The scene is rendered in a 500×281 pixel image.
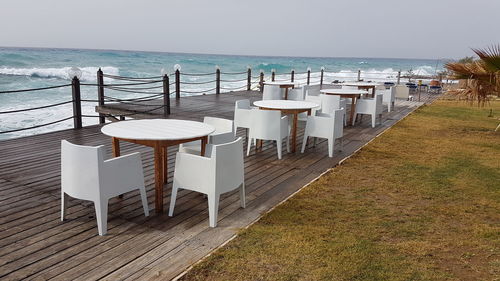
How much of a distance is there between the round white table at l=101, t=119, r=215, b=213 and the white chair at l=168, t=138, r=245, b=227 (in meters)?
0.16

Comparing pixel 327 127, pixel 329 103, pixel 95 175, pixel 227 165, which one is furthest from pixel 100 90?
pixel 227 165

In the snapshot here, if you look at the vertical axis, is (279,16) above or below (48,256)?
above

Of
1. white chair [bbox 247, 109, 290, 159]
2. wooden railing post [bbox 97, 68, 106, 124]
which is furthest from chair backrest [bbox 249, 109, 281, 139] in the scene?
wooden railing post [bbox 97, 68, 106, 124]

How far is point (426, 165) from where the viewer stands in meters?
4.66

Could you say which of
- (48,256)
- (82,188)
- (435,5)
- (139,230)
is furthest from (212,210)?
(435,5)

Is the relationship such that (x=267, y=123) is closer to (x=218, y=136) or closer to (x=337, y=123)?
(x=337, y=123)

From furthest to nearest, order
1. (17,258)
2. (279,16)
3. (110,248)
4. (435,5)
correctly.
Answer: (279,16) < (435,5) < (110,248) < (17,258)

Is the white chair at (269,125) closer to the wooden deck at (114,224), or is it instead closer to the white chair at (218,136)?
the wooden deck at (114,224)

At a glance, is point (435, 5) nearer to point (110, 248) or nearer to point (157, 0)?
point (157, 0)

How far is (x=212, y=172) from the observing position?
8.77 ft

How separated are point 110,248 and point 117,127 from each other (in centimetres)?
110

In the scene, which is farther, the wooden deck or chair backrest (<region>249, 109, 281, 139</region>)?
chair backrest (<region>249, 109, 281, 139</region>)

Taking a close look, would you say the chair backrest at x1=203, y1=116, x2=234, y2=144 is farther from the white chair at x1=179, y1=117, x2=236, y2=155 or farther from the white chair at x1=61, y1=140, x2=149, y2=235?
the white chair at x1=61, y1=140, x2=149, y2=235

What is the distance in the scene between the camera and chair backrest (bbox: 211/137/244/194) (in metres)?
2.67
